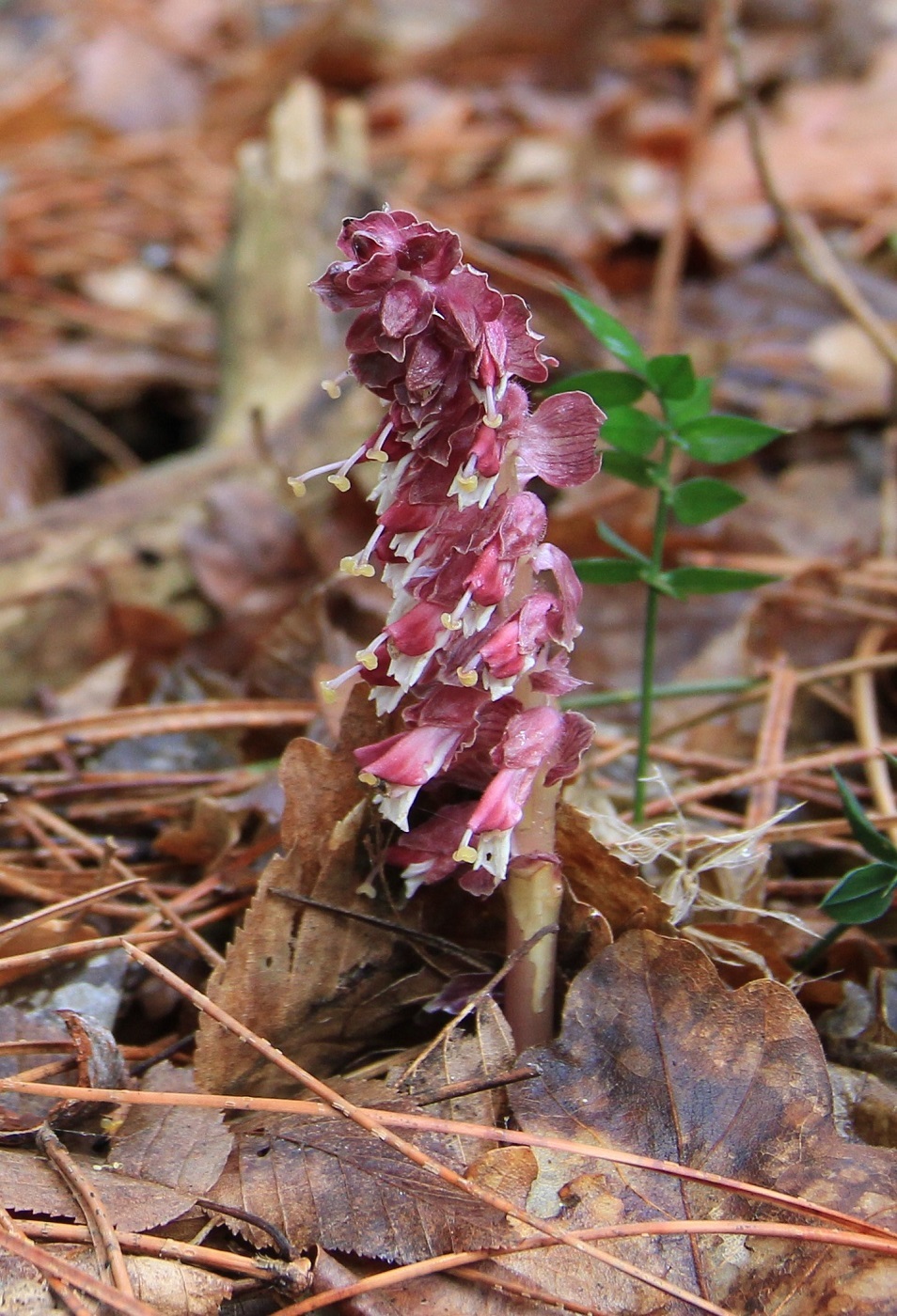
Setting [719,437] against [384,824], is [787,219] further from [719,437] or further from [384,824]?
[384,824]

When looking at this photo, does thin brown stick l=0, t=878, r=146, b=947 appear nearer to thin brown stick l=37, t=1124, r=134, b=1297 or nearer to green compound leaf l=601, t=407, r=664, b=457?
thin brown stick l=37, t=1124, r=134, b=1297

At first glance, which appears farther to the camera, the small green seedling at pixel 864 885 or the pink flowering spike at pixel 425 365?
the small green seedling at pixel 864 885

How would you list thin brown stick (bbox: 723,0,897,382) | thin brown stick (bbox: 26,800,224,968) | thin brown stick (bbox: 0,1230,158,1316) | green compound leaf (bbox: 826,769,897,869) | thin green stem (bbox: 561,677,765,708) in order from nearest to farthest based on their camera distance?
thin brown stick (bbox: 0,1230,158,1316)
green compound leaf (bbox: 826,769,897,869)
thin brown stick (bbox: 26,800,224,968)
thin green stem (bbox: 561,677,765,708)
thin brown stick (bbox: 723,0,897,382)

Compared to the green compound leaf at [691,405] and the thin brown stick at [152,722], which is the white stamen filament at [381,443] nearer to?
the green compound leaf at [691,405]

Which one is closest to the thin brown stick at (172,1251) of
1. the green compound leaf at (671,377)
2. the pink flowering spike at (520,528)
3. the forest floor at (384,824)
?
the forest floor at (384,824)

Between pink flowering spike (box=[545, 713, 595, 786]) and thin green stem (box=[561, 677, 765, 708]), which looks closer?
pink flowering spike (box=[545, 713, 595, 786])

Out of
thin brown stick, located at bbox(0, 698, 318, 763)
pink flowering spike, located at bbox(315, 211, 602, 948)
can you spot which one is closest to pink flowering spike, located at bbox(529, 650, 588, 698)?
pink flowering spike, located at bbox(315, 211, 602, 948)

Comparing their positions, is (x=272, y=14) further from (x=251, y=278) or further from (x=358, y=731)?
(x=358, y=731)

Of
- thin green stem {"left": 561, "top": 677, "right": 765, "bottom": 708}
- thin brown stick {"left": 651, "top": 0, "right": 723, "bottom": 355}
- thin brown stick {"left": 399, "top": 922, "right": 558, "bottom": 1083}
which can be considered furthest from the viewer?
thin brown stick {"left": 651, "top": 0, "right": 723, "bottom": 355}
